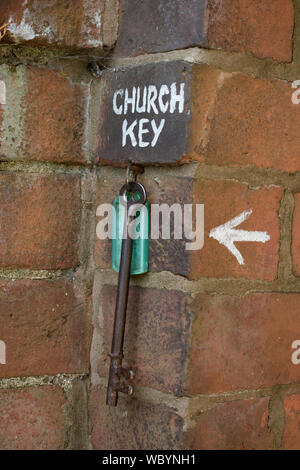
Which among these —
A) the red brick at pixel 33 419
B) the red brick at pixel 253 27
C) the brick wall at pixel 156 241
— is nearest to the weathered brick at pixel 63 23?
the brick wall at pixel 156 241

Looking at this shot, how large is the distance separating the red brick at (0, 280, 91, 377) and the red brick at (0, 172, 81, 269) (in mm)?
34

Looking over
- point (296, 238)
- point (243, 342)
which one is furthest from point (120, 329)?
point (296, 238)

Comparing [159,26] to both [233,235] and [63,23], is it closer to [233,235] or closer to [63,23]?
[63,23]

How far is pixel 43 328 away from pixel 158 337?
17 cm

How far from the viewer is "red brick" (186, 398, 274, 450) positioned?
83 centimetres

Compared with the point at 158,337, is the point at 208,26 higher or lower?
higher

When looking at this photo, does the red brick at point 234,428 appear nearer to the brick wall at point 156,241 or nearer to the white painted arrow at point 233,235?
the brick wall at point 156,241

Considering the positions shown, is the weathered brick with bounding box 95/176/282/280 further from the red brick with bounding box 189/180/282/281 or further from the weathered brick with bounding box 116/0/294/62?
the weathered brick with bounding box 116/0/294/62

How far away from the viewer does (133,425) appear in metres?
0.87

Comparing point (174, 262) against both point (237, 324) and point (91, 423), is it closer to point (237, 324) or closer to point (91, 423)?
point (237, 324)

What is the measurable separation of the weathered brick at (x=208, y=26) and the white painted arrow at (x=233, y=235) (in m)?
0.21

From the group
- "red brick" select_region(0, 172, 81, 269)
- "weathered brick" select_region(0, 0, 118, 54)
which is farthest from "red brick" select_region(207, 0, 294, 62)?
"red brick" select_region(0, 172, 81, 269)

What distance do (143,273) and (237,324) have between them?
→ 0.46 feet

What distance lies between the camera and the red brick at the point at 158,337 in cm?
82
